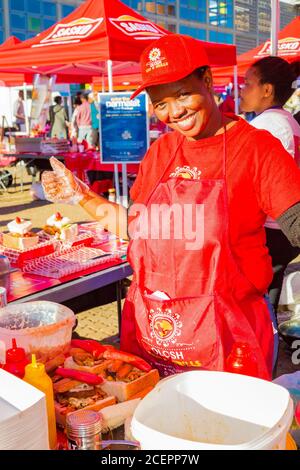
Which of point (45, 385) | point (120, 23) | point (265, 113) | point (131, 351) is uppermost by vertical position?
point (120, 23)

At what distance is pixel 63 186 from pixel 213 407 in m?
1.21

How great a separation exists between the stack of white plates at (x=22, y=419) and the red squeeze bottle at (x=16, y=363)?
0.83ft

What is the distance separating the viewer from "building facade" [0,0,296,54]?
1067 inches

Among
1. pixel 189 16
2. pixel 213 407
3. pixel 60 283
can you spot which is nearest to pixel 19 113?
pixel 60 283

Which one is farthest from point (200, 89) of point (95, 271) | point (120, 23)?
point (120, 23)

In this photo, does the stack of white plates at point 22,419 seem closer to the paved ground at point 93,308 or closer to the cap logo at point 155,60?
the cap logo at point 155,60

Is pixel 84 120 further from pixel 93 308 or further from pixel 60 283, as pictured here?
pixel 60 283

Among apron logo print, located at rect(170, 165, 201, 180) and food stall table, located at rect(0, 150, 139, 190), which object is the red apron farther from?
food stall table, located at rect(0, 150, 139, 190)

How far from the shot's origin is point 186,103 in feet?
5.67

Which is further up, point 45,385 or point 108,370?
point 45,385

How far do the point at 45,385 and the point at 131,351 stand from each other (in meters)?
0.62

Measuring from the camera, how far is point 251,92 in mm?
3201
